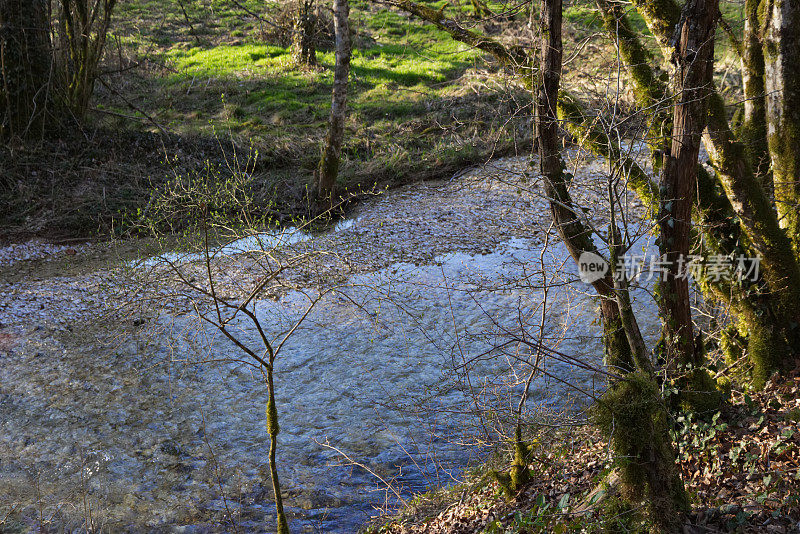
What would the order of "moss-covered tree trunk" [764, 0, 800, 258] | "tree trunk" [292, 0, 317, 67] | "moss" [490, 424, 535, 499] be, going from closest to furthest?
"moss" [490, 424, 535, 499]
"moss-covered tree trunk" [764, 0, 800, 258]
"tree trunk" [292, 0, 317, 67]

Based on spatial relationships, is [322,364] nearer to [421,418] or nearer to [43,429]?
[421,418]

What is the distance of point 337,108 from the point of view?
34.2ft

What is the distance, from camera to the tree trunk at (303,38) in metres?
16.2

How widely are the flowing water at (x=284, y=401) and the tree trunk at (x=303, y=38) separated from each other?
940cm

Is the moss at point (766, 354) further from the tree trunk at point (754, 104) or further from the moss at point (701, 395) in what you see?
the tree trunk at point (754, 104)

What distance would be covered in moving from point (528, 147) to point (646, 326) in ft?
21.3

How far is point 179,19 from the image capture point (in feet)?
70.0

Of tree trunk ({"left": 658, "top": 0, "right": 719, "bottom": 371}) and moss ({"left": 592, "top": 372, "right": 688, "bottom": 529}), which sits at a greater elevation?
tree trunk ({"left": 658, "top": 0, "right": 719, "bottom": 371})

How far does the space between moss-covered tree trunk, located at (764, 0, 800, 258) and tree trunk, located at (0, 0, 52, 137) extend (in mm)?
11053

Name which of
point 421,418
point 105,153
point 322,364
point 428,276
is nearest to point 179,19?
point 105,153

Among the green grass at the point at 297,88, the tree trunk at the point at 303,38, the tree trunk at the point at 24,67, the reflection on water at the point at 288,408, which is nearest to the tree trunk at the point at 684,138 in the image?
the reflection on water at the point at 288,408

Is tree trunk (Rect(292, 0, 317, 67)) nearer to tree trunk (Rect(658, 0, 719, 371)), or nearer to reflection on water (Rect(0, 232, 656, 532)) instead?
reflection on water (Rect(0, 232, 656, 532))

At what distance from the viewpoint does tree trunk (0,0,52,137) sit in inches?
436

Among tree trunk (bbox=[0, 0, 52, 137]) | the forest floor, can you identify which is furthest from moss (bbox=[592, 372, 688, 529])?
tree trunk (bbox=[0, 0, 52, 137])
